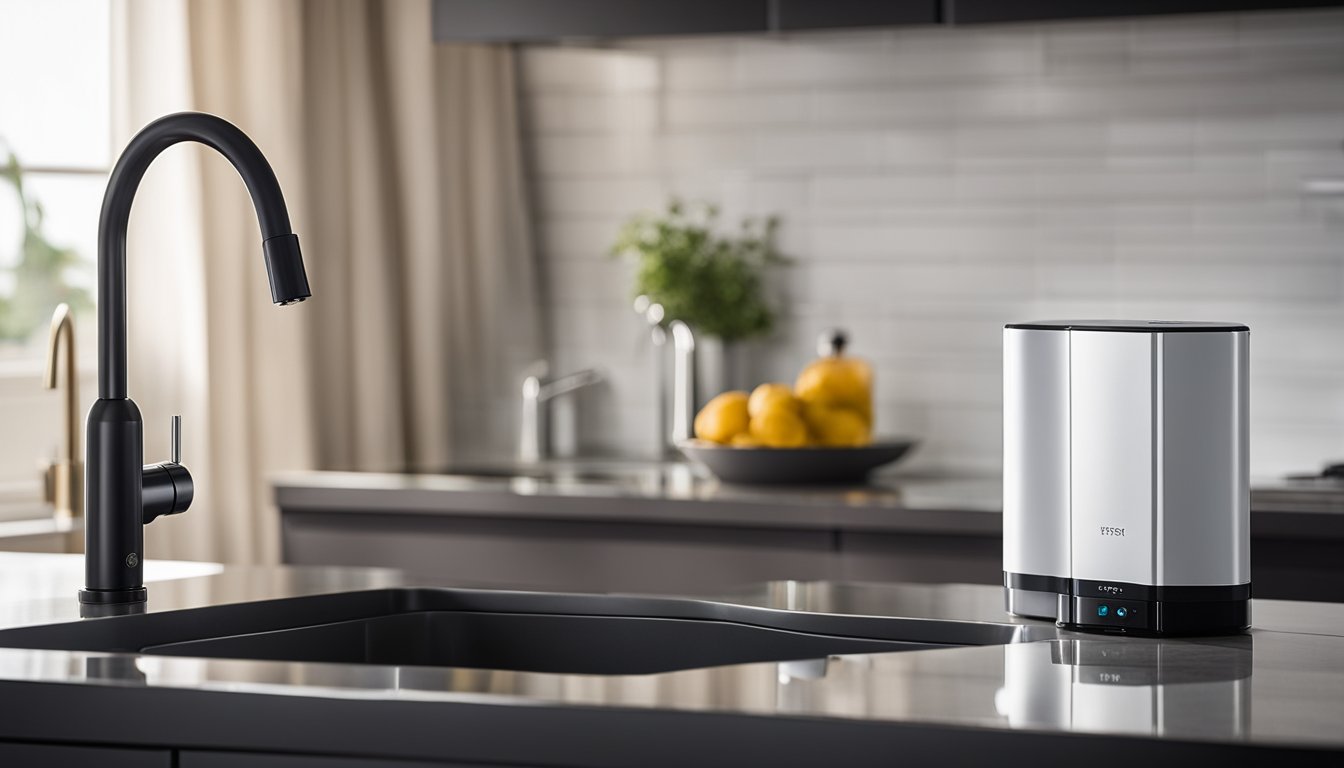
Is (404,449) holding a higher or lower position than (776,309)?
lower

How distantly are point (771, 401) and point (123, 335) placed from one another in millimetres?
1768

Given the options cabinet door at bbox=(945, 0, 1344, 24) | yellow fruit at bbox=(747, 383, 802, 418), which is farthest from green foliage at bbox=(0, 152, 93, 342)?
cabinet door at bbox=(945, 0, 1344, 24)

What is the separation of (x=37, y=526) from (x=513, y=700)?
1.85 m

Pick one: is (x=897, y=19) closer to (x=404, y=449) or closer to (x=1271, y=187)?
(x=1271, y=187)

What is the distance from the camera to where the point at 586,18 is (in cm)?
320

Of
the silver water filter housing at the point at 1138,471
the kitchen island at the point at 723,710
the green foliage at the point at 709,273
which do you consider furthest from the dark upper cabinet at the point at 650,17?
the kitchen island at the point at 723,710

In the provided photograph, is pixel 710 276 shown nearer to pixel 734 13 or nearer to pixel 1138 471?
pixel 734 13

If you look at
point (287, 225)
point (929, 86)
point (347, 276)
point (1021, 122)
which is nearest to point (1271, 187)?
point (1021, 122)

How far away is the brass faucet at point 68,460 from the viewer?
2602 mm

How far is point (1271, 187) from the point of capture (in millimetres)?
3150

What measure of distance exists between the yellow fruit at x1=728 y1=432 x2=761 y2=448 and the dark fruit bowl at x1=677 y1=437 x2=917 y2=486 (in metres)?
0.03

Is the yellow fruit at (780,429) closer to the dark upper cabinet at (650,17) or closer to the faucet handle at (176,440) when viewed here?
the dark upper cabinet at (650,17)

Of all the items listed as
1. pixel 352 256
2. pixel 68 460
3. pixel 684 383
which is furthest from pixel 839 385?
pixel 68 460

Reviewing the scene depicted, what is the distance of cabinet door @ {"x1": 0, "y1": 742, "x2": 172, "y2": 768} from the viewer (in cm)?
121
